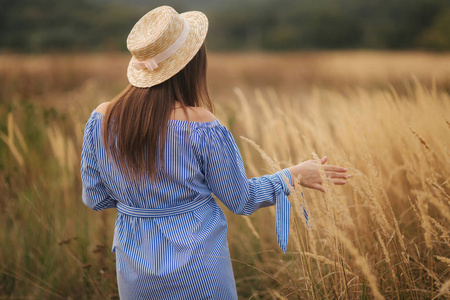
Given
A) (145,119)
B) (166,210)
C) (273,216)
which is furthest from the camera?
(273,216)

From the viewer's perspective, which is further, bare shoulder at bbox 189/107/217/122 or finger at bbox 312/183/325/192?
finger at bbox 312/183/325/192

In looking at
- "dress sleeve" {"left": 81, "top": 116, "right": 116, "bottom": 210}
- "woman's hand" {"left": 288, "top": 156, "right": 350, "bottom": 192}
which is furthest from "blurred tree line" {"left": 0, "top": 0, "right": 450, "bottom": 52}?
"dress sleeve" {"left": 81, "top": 116, "right": 116, "bottom": 210}

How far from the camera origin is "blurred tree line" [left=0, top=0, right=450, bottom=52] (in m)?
23.5

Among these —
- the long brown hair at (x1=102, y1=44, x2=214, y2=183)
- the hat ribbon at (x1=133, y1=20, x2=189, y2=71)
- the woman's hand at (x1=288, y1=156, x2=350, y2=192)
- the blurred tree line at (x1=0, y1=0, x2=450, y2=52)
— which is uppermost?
the blurred tree line at (x1=0, y1=0, x2=450, y2=52)

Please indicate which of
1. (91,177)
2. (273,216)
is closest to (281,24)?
(273,216)

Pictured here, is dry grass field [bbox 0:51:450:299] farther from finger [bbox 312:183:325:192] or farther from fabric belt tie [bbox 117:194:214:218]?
fabric belt tie [bbox 117:194:214:218]

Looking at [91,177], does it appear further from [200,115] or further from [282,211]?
[282,211]

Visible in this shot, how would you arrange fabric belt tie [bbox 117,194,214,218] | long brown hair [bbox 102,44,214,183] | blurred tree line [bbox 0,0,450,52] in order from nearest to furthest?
long brown hair [bbox 102,44,214,183], fabric belt tie [bbox 117,194,214,218], blurred tree line [bbox 0,0,450,52]

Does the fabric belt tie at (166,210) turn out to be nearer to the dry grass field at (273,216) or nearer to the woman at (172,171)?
the woman at (172,171)

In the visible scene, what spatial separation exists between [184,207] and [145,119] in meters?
0.35

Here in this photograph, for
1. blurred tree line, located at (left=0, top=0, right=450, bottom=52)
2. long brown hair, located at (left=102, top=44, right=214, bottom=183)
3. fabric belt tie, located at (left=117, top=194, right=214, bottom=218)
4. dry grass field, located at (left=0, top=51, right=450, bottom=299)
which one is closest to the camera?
long brown hair, located at (left=102, top=44, right=214, bottom=183)

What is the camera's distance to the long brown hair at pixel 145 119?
1232mm

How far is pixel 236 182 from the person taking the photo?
1.28m

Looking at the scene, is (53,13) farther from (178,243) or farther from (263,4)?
(178,243)
